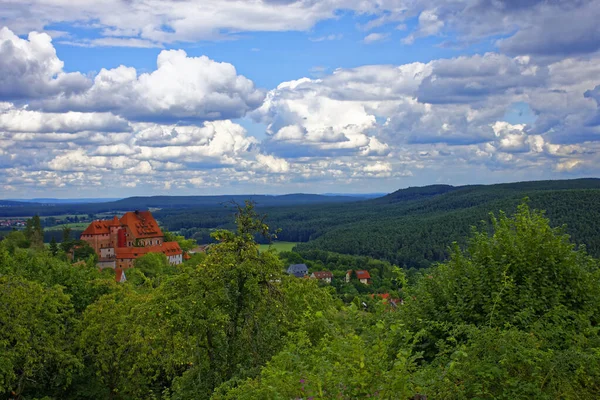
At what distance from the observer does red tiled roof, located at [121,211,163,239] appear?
102875mm

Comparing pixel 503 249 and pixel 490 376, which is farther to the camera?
pixel 503 249

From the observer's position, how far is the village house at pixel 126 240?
9450cm

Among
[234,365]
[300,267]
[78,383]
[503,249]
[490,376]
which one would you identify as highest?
[503,249]

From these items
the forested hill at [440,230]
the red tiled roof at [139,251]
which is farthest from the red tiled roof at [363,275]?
the red tiled roof at [139,251]

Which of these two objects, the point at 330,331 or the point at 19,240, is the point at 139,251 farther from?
the point at 330,331

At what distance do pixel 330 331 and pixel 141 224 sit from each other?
9732 centimetres

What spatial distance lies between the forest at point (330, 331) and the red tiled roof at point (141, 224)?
76880 mm

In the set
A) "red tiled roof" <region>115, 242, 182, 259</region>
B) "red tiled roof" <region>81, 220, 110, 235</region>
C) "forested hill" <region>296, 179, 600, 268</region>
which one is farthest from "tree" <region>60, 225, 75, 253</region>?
"forested hill" <region>296, 179, 600, 268</region>

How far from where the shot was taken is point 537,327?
12.1m

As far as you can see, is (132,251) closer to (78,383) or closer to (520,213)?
(78,383)

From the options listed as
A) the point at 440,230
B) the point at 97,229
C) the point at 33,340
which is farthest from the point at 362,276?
the point at 33,340

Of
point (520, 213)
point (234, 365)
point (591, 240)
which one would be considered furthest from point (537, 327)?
point (591, 240)

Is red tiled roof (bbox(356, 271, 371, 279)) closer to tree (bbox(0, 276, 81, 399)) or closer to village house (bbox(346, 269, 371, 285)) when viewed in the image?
village house (bbox(346, 269, 371, 285))

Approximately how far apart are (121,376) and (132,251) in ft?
241
